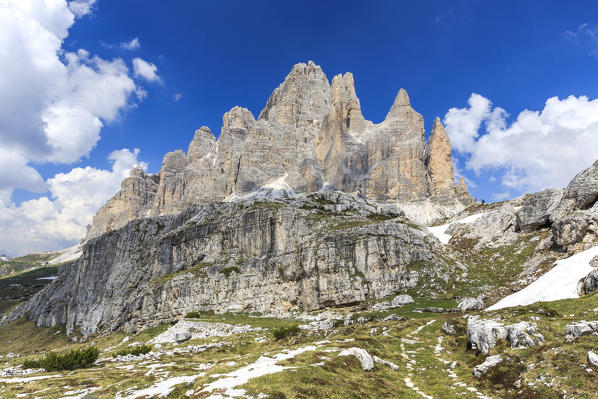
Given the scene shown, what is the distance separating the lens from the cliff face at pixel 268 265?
8363 cm

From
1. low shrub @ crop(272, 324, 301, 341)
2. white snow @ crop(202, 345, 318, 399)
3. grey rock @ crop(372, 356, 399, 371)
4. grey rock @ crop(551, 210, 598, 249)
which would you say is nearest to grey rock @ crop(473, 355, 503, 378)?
grey rock @ crop(372, 356, 399, 371)

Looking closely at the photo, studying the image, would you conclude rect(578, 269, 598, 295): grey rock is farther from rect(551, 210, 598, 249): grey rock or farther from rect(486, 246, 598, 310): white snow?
rect(551, 210, 598, 249): grey rock

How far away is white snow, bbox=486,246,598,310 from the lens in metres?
52.1

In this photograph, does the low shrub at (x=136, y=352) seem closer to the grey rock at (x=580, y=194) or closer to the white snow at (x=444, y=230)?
the grey rock at (x=580, y=194)

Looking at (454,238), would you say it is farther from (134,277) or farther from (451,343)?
(134,277)

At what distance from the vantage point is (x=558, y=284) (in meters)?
55.2

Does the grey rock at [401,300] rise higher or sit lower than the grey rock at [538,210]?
lower

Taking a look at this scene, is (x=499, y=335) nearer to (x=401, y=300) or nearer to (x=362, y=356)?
(x=362, y=356)

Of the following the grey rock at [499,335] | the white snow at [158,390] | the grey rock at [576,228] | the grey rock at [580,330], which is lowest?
the white snow at [158,390]

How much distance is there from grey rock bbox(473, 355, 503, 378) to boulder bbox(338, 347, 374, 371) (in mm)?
8778

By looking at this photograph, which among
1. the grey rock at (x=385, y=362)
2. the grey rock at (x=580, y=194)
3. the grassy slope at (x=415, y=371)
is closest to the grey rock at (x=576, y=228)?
the grey rock at (x=580, y=194)

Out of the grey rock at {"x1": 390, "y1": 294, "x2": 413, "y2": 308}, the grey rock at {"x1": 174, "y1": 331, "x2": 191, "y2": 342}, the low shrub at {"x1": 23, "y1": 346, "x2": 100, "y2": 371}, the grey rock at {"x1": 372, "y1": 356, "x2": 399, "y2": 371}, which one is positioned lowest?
the grey rock at {"x1": 174, "y1": 331, "x2": 191, "y2": 342}

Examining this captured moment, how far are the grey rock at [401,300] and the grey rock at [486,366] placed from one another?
40.7 m

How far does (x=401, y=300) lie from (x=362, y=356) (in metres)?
42.9
